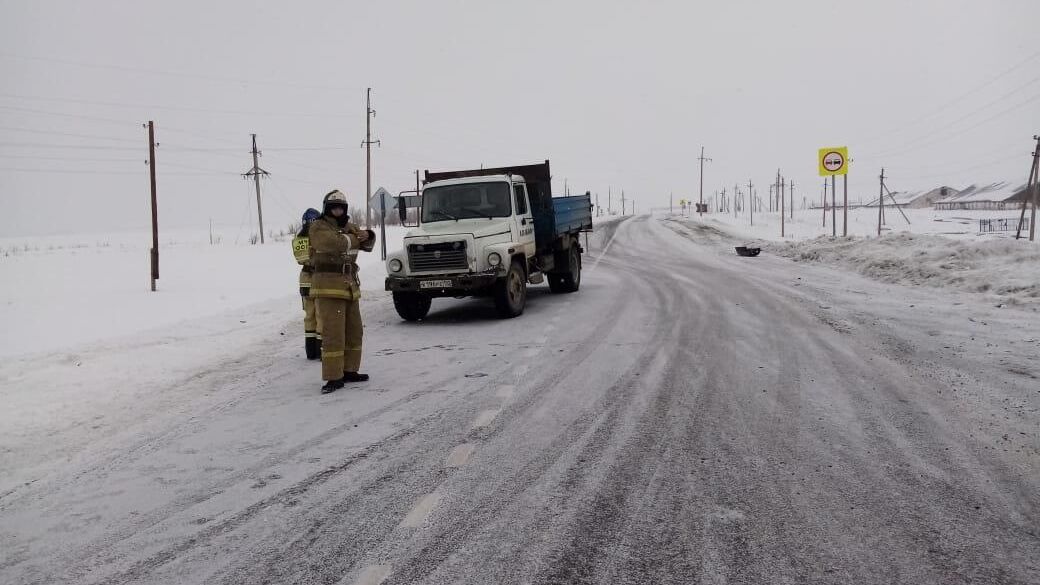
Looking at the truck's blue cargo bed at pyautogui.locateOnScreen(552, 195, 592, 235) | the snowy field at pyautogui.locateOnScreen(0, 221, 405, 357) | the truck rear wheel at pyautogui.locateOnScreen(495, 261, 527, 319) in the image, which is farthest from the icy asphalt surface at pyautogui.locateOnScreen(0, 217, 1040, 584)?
the truck's blue cargo bed at pyautogui.locateOnScreen(552, 195, 592, 235)

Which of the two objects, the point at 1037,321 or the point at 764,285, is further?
the point at 764,285

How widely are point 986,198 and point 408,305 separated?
515 ft

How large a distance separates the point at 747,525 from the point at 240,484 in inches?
118

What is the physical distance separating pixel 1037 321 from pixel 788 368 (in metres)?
4.41

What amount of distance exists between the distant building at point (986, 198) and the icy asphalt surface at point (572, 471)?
119 metres

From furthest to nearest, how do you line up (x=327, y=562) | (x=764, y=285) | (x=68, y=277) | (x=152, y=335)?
1. (x=68, y=277)
2. (x=764, y=285)
3. (x=152, y=335)
4. (x=327, y=562)

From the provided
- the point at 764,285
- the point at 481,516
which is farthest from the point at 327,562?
the point at 764,285

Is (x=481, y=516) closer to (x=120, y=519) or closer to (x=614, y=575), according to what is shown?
(x=614, y=575)

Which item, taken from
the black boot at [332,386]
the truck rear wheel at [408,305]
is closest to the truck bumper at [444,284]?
the truck rear wheel at [408,305]

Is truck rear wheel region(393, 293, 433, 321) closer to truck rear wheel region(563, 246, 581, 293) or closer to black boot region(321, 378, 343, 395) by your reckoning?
truck rear wheel region(563, 246, 581, 293)

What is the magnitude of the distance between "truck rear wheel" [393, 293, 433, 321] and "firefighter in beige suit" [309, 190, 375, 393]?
14.1 feet

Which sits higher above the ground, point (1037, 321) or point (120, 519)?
point (1037, 321)

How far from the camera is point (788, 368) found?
22.8ft

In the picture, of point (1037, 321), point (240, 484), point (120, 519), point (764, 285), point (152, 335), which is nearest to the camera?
point (120, 519)
